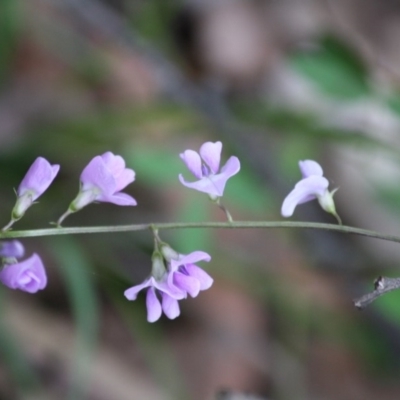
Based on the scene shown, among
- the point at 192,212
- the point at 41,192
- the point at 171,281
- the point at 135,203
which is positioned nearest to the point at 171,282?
the point at 171,281

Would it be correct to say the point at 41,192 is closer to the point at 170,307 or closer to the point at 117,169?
the point at 117,169

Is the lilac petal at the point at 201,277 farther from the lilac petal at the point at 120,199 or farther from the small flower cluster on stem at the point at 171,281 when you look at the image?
the lilac petal at the point at 120,199

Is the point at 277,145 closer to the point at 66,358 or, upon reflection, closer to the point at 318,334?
the point at 318,334

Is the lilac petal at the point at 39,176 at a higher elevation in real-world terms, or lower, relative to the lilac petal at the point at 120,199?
lower

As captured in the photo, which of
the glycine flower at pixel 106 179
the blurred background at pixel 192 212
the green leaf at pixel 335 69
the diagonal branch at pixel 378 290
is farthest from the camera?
the blurred background at pixel 192 212

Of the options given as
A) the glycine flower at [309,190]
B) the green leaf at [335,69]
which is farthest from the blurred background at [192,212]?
the glycine flower at [309,190]

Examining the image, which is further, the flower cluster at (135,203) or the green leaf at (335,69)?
the green leaf at (335,69)

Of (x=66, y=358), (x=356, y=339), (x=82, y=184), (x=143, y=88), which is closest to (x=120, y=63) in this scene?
(x=143, y=88)

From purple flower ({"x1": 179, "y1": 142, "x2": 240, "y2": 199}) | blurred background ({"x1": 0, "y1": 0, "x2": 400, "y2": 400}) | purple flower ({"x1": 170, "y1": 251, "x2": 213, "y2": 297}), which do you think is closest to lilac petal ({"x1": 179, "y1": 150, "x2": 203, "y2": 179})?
purple flower ({"x1": 179, "y1": 142, "x2": 240, "y2": 199})
